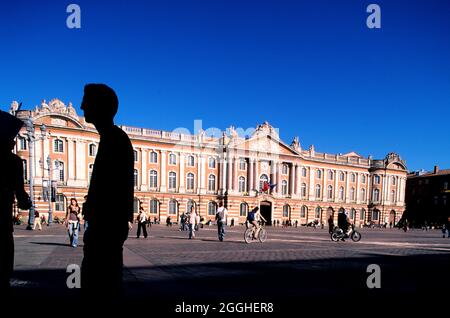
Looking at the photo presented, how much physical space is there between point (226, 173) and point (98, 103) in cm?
5183

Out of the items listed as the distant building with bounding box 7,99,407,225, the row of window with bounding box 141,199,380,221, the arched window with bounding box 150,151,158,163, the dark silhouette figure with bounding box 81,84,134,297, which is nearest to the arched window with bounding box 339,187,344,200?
the distant building with bounding box 7,99,407,225

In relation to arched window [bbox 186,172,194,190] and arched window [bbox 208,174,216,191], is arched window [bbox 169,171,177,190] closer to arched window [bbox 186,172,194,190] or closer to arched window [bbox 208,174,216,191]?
arched window [bbox 186,172,194,190]

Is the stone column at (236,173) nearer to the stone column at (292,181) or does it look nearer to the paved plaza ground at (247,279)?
the stone column at (292,181)

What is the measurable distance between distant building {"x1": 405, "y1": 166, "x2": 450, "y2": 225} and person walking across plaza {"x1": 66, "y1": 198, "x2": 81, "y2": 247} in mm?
74448

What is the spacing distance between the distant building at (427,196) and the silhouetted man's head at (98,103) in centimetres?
7886

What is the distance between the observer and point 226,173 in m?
54.2

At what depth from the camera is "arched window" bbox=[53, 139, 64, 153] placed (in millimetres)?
41969

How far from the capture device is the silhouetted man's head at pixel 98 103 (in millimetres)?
2424

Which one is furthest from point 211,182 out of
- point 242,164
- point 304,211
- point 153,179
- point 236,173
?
point 304,211

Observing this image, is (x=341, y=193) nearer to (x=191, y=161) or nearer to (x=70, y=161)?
(x=191, y=161)

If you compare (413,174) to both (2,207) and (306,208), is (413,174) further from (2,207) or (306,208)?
(2,207)

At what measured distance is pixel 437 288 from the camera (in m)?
6.46

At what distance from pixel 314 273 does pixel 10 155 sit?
6.82 m
